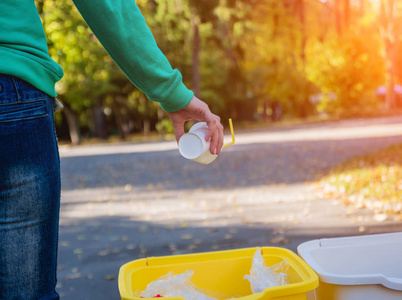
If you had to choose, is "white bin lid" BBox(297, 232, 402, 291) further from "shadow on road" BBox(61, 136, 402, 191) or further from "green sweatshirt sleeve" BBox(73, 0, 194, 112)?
"shadow on road" BBox(61, 136, 402, 191)

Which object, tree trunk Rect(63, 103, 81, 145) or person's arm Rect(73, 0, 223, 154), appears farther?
tree trunk Rect(63, 103, 81, 145)

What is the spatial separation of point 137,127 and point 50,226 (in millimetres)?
35116

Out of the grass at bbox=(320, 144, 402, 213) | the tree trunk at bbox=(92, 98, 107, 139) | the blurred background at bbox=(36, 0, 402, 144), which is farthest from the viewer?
the tree trunk at bbox=(92, 98, 107, 139)

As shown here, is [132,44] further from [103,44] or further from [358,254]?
[358,254]

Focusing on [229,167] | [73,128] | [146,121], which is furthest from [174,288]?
[146,121]

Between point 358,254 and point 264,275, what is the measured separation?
0.46 metres

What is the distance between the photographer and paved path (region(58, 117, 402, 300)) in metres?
4.95

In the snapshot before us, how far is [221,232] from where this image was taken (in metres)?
5.59

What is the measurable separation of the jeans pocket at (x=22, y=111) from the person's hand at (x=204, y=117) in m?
0.44

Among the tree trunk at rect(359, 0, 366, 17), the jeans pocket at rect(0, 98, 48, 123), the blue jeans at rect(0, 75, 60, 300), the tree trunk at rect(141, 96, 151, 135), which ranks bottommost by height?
the tree trunk at rect(141, 96, 151, 135)

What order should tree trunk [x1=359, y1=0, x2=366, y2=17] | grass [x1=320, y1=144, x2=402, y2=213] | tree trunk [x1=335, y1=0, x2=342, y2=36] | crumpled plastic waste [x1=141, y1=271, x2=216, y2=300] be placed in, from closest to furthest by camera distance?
crumpled plastic waste [x1=141, y1=271, x2=216, y2=300], grass [x1=320, y1=144, x2=402, y2=213], tree trunk [x1=335, y1=0, x2=342, y2=36], tree trunk [x1=359, y1=0, x2=366, y2=17]

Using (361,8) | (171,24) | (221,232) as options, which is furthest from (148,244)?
(361,8)

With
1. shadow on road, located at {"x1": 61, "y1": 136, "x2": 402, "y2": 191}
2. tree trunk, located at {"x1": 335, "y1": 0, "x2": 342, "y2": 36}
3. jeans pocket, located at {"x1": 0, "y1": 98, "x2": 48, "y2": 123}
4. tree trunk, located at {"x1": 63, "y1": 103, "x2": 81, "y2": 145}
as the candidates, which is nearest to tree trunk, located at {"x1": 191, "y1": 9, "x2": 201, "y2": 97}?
shadow on road, located at {"x1": 61, "y1": 136, "x2": 402, "y2": 191}

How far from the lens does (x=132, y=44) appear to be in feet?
4.83
